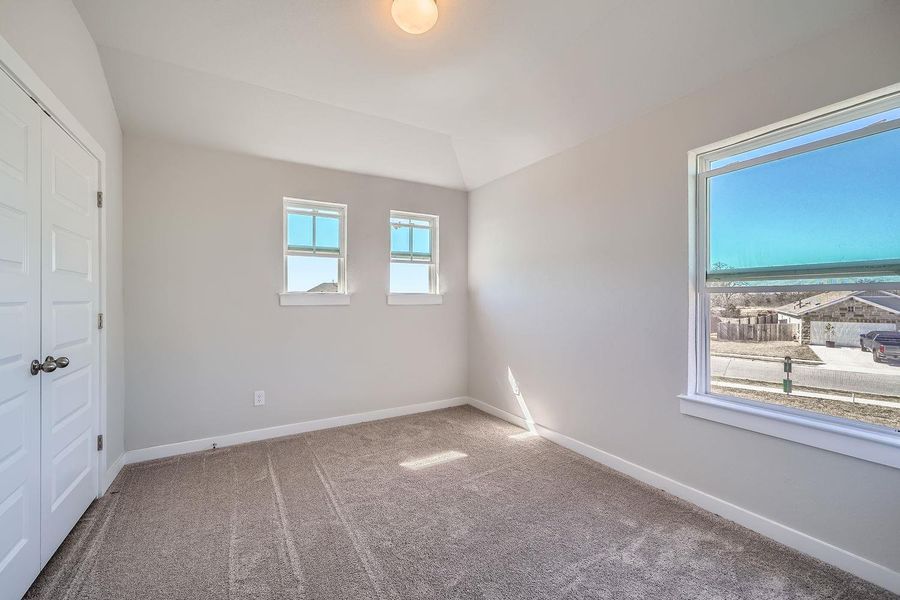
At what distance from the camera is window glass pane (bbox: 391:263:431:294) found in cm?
407

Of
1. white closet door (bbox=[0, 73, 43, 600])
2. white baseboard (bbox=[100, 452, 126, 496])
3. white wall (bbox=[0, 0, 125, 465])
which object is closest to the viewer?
white closet door (bbox=[0, 73, 43, 600])

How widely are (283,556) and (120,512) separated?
117 cm

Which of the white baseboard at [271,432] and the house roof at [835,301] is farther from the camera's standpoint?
the white baseboard at [271,432]

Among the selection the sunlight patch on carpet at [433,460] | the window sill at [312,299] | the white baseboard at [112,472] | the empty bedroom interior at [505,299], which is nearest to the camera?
the empty bedroom interior at [505,299]

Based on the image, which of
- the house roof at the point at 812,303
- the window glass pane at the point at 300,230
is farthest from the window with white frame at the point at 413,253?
the house roof at the point at 812,303

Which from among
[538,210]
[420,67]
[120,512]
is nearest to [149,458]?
[120,512]

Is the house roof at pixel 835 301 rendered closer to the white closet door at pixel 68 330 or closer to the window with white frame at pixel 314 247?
the window with white frame at pixel 314 247

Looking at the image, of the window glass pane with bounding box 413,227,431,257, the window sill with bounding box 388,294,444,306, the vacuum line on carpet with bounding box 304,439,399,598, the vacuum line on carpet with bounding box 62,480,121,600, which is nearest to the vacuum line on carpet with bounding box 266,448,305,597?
the vacuum line on carpet with bounding box 304,439,399,598

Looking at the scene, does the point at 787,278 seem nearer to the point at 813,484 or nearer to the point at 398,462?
the point at 813,484

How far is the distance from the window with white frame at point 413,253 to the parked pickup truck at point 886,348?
335 centimetres

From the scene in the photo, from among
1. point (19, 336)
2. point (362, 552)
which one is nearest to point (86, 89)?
point (19, 336)

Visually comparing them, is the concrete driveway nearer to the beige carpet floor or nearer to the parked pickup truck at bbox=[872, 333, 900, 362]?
the parked pickup truck at bbox=[872, 333, 900, 362]

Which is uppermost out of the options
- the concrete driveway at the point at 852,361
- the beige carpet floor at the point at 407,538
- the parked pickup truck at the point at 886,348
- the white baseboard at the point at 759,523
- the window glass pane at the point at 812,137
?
the window glass pane at the point at 812,137

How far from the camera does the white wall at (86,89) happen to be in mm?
1598
